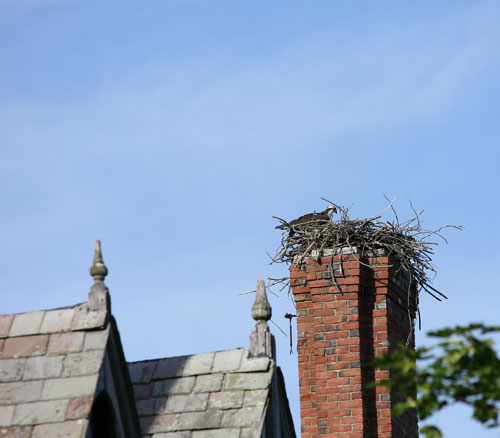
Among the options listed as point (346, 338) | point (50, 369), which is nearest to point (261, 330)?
point (50, 369)

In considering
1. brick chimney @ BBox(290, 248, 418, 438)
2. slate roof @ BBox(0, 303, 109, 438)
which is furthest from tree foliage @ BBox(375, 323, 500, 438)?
brick chimney @ BBox(290, 248, 418, 438)

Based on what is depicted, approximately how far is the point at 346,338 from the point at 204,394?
4.65 meters

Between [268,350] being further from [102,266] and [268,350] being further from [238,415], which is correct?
[102,266]

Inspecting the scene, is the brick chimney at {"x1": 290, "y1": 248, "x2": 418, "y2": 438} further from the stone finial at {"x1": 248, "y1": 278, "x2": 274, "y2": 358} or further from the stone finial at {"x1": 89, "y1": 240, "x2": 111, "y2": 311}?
the stone finial at {"x1": 89, "y1": 240, "x2": 111, "y2": 311}

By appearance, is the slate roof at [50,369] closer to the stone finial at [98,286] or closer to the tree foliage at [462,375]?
the stone finial at [98,286]

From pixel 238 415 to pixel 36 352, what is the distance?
6.41 feet

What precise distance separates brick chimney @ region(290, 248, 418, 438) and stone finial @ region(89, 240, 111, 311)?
19.3 ft

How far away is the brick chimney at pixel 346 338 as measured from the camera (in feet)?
48.4

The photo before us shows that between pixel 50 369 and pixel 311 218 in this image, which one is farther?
pixel 311 218

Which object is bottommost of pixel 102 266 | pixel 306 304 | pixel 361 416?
pixel 102 266

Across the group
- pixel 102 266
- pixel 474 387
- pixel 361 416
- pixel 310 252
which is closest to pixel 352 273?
pixel 310 252

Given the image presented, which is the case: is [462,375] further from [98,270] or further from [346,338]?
[346,338]

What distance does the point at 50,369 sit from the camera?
894 centimetres

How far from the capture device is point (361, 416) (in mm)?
14586
